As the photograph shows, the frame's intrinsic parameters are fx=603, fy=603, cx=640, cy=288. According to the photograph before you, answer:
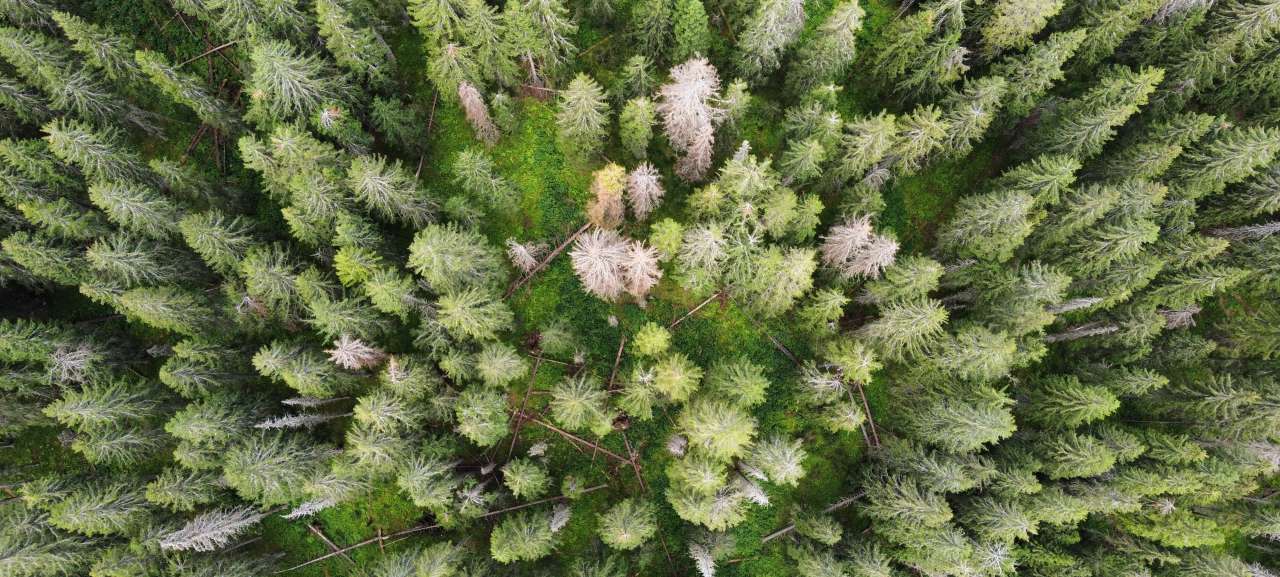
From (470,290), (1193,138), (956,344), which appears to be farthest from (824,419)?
(1193,138)

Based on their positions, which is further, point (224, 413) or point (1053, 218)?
point (1053, 218)

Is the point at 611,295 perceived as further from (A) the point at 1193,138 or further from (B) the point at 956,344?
(A) the point at 1193,138

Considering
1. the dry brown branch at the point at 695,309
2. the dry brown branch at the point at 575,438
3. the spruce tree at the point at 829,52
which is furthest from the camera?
the dry brown branch at the point at 695,309

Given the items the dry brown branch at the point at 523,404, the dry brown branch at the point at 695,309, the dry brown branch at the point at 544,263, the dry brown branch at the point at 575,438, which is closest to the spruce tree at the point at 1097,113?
the dry brown branch at the point at 695,309

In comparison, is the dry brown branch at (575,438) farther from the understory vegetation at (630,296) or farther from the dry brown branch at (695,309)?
the dry brown branch at (695,309)

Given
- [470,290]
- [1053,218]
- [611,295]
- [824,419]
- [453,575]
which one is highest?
[1053,218]

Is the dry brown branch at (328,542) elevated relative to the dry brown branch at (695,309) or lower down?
lower down

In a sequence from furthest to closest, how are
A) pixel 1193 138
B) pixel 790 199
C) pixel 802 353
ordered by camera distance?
pixel 802 353 → pixel 1193 138 → pixel 790 199
